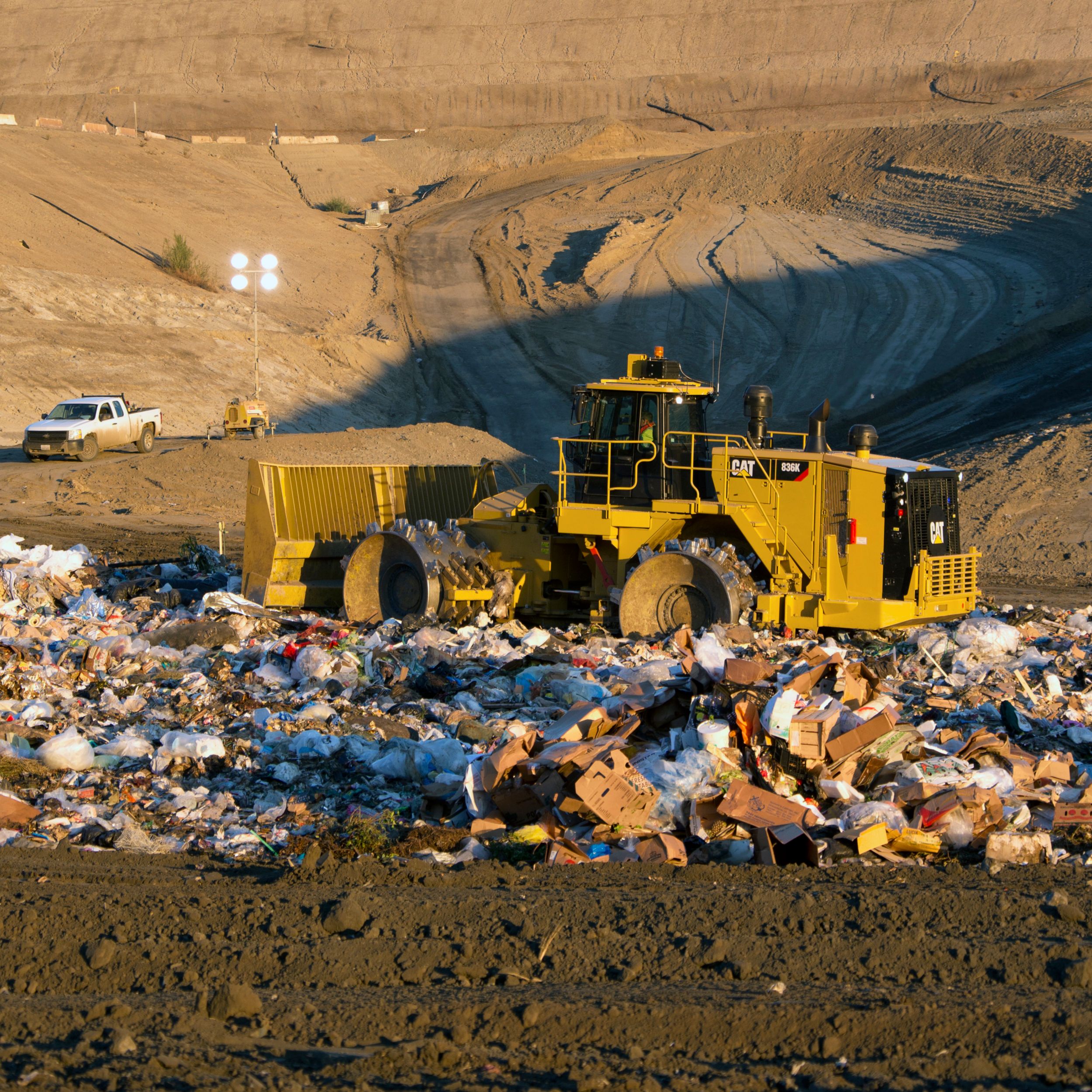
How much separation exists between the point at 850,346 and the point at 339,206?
1067 inches

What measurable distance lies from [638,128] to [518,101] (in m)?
13.4

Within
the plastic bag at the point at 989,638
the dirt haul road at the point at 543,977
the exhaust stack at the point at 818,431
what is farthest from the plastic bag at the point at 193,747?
the plastic bag at the point at 989,638

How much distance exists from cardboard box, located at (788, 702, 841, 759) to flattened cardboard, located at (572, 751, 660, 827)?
0.93 m

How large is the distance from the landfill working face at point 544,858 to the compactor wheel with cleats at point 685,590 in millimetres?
265

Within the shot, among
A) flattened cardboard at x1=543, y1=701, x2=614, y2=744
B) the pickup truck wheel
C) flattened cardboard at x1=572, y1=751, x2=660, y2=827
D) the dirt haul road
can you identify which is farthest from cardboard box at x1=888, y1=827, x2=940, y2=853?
the pickup truck wheel

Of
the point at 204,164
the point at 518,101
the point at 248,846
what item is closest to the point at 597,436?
the point at 248,846

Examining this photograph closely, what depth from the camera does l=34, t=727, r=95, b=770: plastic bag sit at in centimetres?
799

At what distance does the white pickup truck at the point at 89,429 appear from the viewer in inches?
966

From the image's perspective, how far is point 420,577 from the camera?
1199cm

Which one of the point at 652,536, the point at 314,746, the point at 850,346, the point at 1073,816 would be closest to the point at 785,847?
the point at 1073,816

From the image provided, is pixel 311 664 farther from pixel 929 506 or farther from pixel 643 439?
Result: pixel 929 506

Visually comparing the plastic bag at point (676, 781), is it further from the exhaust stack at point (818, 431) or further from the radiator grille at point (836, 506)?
the exhaust stack at point (818, 431)

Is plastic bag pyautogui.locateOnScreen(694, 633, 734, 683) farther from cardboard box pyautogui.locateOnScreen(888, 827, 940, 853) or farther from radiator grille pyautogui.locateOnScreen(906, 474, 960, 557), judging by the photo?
radiator grille pyautogui.locateOnScreen(906, 474, 960, 557)

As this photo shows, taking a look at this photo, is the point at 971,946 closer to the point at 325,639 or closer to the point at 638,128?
the point at 325,639
